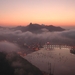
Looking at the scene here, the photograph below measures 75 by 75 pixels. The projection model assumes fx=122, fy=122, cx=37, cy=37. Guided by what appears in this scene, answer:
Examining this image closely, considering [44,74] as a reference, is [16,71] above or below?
above

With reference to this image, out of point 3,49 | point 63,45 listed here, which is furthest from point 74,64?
point 3,49

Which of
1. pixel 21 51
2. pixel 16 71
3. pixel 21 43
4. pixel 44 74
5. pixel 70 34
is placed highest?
pixel 70 34

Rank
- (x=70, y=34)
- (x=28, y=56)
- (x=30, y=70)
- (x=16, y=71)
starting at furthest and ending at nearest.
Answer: (x=28, y=56) < (x=30, y=70) < (x=70, y=34) < (x=16, y=71)

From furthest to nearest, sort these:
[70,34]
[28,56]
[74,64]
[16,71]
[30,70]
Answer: [28,56], [74,64], [30,70], [70,34], [16,71]

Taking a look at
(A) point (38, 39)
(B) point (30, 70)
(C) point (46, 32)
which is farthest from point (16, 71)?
(C) point (46, 32)

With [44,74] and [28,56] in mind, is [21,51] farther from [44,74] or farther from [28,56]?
[44,74]

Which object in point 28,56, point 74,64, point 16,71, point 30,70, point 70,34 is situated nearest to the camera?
point 16,71

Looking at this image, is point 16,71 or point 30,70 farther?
point 30,70

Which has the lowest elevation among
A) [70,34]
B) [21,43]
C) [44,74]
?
[44,74]

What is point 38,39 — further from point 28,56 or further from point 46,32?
point 28,56
